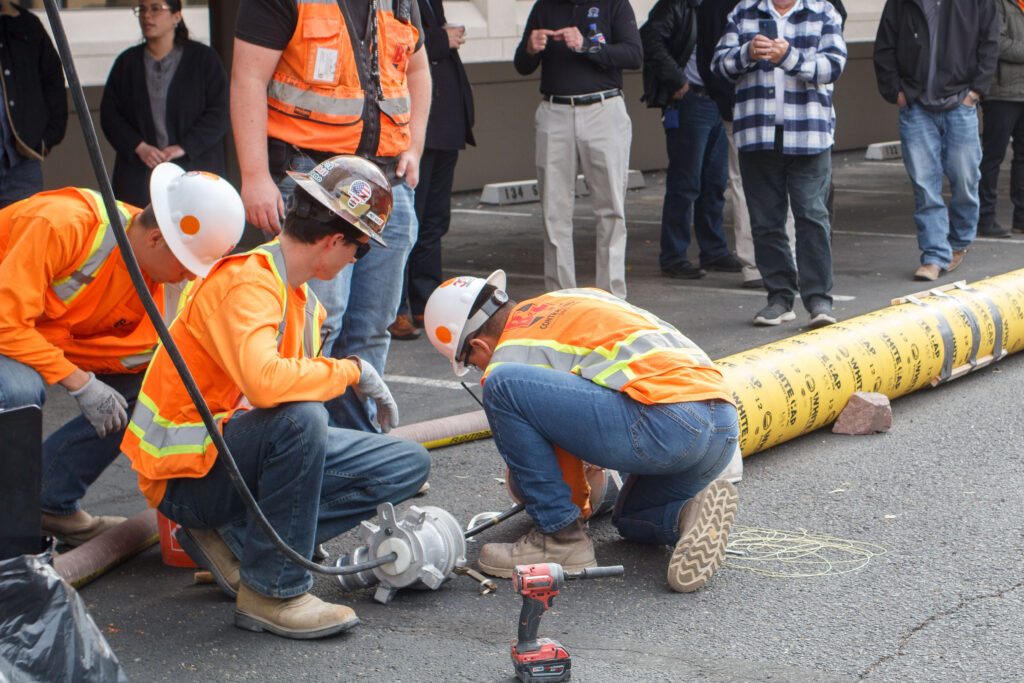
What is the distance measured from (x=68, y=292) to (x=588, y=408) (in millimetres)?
1628

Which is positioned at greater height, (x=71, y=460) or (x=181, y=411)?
(x=181, y=411)

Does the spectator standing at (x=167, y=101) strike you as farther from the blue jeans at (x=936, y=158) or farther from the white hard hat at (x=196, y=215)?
the blue jeans at (x=936, y=158)

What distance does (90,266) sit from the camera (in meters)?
3.83

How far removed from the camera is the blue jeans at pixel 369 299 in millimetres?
4535

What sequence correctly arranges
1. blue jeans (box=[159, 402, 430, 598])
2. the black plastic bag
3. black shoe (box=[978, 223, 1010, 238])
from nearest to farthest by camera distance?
the black plastic bag → blue jeans (box=[159, 402, 430, 598]) → black shoe (box=[978, 223, 1010, 238])

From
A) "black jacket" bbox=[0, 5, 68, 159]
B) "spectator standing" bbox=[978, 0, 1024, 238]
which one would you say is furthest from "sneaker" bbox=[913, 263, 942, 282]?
"black jacket" bbox=[0, 5, 68, 159]

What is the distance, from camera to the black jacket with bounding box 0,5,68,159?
6.55 m

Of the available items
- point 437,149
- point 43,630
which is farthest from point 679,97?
point 43,630

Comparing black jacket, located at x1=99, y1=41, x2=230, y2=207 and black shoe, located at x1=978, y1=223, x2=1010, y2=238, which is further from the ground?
black jacket, located at x1=99, y1=41, x2=230, y2=207

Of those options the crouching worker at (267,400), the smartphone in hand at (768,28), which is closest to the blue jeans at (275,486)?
the crouching worker at (267,400)

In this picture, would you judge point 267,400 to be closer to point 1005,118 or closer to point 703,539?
point 703,539

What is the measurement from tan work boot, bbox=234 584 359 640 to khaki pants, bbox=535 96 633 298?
4.07 meters

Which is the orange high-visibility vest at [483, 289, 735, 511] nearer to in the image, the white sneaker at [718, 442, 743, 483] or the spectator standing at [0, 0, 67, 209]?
the white sneaker at [718, 442, 743, 483]

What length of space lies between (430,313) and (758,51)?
3.56m
